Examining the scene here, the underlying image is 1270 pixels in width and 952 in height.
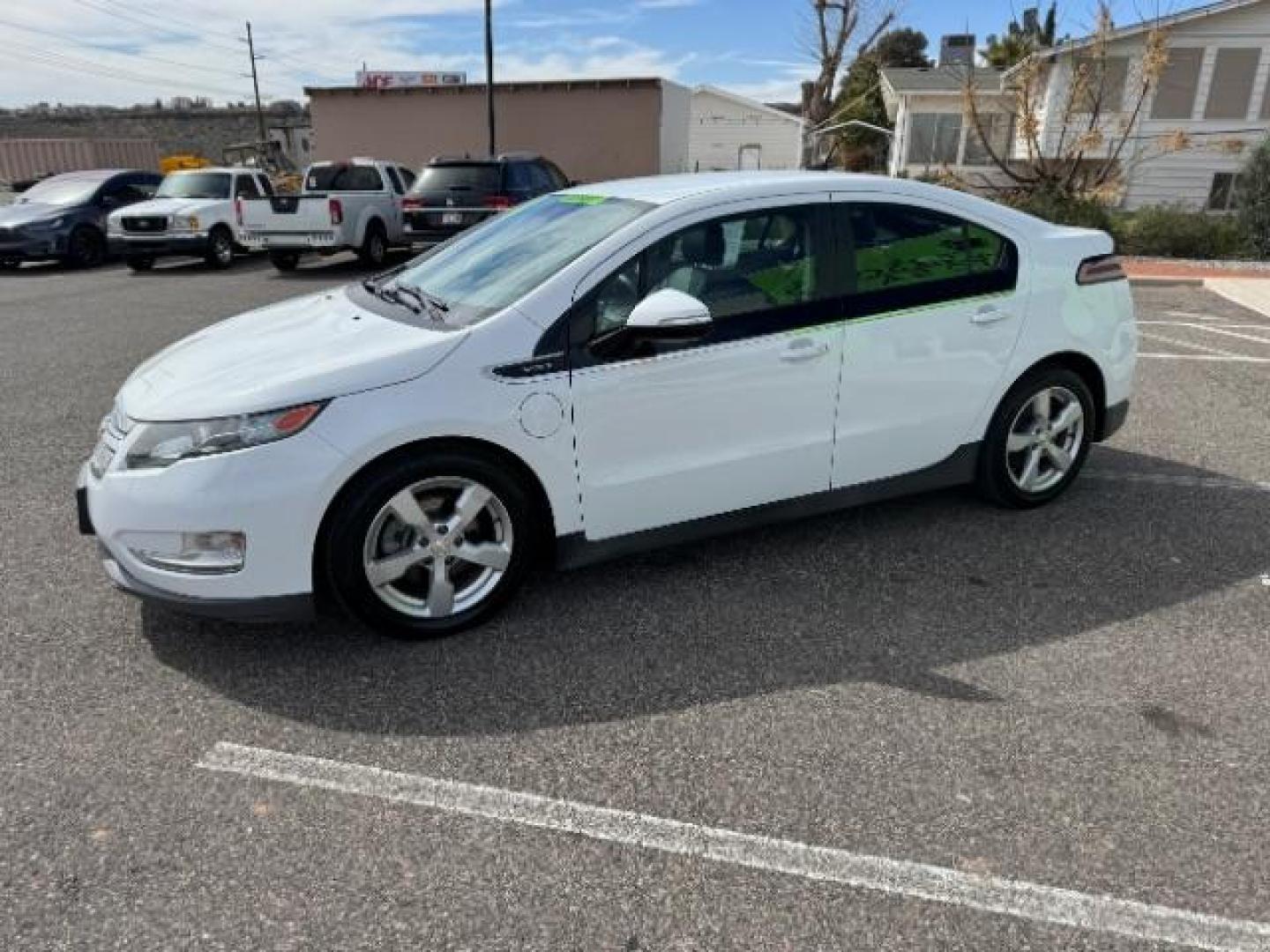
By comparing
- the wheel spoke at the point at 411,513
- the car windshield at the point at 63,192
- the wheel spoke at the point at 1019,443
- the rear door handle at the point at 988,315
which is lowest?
the wheel spoke at the point at 1019,443

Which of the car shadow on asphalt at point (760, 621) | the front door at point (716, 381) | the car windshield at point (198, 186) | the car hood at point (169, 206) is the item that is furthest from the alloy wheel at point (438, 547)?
the car windshield at point (198, 186)

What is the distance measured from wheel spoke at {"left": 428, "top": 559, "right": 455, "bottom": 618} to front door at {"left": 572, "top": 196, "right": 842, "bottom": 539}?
55cm

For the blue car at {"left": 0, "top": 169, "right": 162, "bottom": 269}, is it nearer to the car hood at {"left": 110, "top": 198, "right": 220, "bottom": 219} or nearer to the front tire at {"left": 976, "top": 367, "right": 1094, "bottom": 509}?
the car hood at {"left": 110, "top": 198, "right": 220, "bottom": 219}

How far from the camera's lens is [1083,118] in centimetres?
2294

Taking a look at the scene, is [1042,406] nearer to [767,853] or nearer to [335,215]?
[767,853]

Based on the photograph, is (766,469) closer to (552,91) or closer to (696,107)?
(552,91)

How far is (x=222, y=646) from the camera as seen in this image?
11.2ft

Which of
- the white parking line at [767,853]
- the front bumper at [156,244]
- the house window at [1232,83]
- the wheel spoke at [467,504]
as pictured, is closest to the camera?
the white parking line at [767,853]

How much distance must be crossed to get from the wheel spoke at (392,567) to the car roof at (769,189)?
164 cm

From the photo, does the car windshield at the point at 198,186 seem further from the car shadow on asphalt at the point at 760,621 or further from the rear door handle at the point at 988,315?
the rear door handle at the point at 988,315

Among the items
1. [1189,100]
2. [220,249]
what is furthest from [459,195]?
[1189,100]

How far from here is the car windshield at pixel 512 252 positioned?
3.57m

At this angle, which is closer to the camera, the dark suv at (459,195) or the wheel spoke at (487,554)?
the wheel spoke at (487,554)

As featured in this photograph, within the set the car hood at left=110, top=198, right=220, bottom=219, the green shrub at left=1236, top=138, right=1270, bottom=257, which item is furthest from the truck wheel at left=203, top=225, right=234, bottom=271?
the green shrub at left=1236, top=138, right=1270, bottom=257
